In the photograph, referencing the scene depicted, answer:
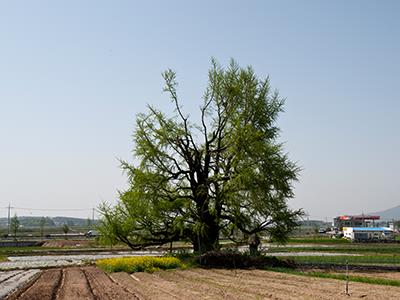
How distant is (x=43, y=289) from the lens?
21.1 metres

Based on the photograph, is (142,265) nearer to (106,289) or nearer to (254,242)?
(106,289)

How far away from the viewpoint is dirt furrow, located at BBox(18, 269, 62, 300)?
732 inches

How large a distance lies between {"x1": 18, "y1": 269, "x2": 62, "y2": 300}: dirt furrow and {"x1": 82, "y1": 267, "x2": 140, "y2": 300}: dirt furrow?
1.57 m

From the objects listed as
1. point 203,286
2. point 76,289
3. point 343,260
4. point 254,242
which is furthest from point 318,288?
point 343,260

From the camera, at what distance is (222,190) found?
35.4 m

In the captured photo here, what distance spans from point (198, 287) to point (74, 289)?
5152 mm

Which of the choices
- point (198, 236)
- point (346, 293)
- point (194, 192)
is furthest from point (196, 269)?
point (346, 293)

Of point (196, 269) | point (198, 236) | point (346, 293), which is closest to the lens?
point (346, 293)

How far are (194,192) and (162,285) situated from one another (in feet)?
53.0

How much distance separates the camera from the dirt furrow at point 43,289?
18.6 m

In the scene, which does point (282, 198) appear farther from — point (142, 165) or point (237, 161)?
point (142, 165)

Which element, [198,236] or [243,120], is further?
[243,120]

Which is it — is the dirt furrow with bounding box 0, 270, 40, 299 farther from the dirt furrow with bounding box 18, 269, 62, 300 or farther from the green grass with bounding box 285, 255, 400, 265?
the green grass with bounding box 285, 255, 400, 265

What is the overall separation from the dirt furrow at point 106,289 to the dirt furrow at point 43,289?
157 centimetres
